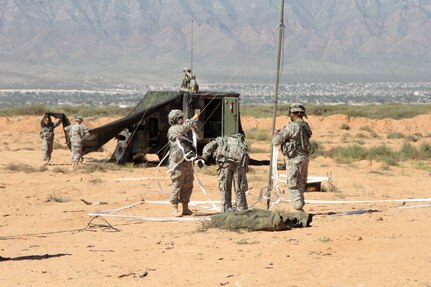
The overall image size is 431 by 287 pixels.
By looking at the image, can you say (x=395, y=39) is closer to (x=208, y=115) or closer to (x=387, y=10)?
(x=387, y=10)

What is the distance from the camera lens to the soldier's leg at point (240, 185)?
42.9 feet

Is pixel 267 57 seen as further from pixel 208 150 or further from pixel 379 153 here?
pixel 208 150

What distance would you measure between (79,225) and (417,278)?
6.11 meters

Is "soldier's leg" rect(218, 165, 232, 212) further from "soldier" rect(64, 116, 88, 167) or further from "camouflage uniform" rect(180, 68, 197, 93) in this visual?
"camouflage uniform" rect(180, 68, 197, 93)

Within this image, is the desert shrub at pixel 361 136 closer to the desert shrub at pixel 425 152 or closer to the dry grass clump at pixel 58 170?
the desert shrub at pixel 425 152

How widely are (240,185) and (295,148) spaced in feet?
3.10

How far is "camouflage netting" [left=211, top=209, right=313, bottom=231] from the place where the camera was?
481 inches

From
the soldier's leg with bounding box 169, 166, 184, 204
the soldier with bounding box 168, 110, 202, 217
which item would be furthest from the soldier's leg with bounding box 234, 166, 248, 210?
the soldier's leg with bounding box 169, 166, 184, 204

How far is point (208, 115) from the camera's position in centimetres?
2492

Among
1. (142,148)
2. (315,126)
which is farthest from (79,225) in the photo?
(315,126)

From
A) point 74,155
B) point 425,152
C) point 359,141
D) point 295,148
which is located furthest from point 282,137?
point 359,141

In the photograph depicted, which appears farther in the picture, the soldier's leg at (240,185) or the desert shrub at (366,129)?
the desert shrub at (366,129)

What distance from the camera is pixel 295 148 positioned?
42.7 ft

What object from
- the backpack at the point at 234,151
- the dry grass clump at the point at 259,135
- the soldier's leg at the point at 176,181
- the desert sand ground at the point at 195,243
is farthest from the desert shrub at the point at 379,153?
the backpack at the point at 234,151
